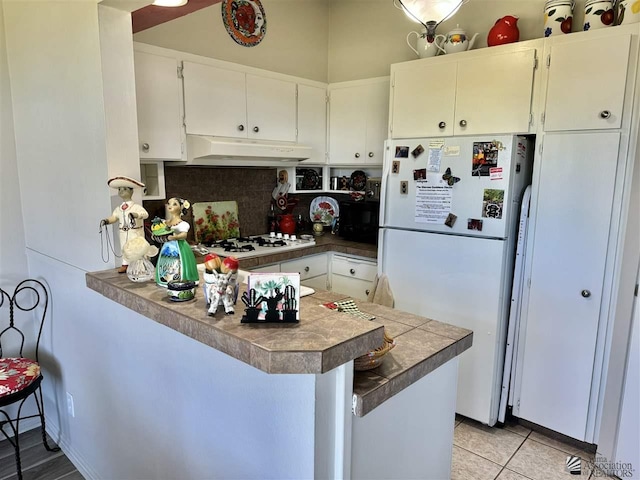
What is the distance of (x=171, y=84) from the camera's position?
256 cm

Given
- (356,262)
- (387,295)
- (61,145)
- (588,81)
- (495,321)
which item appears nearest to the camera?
(61,145)

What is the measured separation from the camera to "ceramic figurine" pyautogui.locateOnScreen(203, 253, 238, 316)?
1155 millimetres

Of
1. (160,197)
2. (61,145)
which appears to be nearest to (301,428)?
(61,145)

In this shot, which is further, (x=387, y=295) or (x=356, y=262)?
(x=356, y=262)

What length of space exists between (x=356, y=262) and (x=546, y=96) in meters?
1.64

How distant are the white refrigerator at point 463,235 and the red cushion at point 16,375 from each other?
2111mm

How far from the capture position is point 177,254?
54.4 inches

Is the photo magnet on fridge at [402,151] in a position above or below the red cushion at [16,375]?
above

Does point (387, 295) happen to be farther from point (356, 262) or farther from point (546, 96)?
point (546, 96)

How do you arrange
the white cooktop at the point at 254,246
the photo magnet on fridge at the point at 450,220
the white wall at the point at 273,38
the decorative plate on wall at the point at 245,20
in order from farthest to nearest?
the decorative plate on wall at the point at 245,20
the white cooktop at the point at 254,246
the white wall at the point at 273,38
the photo magnet on fridge at the point at 450,220

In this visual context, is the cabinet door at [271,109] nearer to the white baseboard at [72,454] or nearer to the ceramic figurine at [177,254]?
the ceramic figurine at [177,254]

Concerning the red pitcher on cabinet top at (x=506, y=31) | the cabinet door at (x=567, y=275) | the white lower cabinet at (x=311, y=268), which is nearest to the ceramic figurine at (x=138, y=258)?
the white lower cabinet at (x=311, y=268)

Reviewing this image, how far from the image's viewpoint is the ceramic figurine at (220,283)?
45.5 inches

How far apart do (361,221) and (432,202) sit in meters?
0.86
